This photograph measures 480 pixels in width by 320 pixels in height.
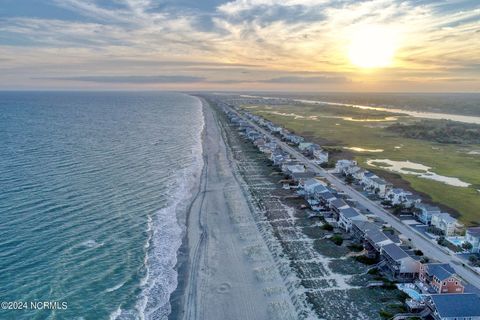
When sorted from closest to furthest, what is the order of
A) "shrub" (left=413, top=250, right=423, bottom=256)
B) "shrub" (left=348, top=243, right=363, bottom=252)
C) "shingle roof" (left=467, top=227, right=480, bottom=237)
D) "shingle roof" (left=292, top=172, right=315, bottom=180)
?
"shrub" (left=413, top=250, right=423, bottom=256), "shingle roof" (left=467, top=227, right=480, bottom=237), "shrub" (left=348, top=243, right=363, bottom=252), "shingle roof" (left=292, top=172, right=315, bottom=180)

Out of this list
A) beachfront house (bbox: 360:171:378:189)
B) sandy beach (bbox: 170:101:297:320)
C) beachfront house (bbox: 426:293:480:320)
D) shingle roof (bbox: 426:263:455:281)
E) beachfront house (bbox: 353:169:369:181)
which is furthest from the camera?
beachfront house (bbox: 353:169:369:181)

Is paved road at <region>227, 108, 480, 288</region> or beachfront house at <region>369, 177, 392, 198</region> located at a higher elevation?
beachfront house at <region>369, 177, 392, 198</region>

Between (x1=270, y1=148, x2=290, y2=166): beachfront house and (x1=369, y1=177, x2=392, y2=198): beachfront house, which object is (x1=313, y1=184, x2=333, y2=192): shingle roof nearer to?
(x1=369, y1=177, x2=392, y2=198): beachfront house

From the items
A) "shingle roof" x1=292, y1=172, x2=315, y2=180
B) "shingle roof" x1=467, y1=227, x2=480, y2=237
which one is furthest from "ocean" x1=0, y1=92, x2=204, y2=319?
"shingle roof" x1=467, y1=227, x2=480, y2=237

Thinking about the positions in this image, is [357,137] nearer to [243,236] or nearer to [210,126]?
[210,126]

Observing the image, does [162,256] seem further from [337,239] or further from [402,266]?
[402,266]

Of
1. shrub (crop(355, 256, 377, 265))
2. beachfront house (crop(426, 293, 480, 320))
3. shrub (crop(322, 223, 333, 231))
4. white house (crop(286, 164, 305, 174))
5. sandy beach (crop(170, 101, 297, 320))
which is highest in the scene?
white house (crop(286, 164, 305, 174))

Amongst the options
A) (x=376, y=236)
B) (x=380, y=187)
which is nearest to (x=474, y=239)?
(x=376, y=236)
